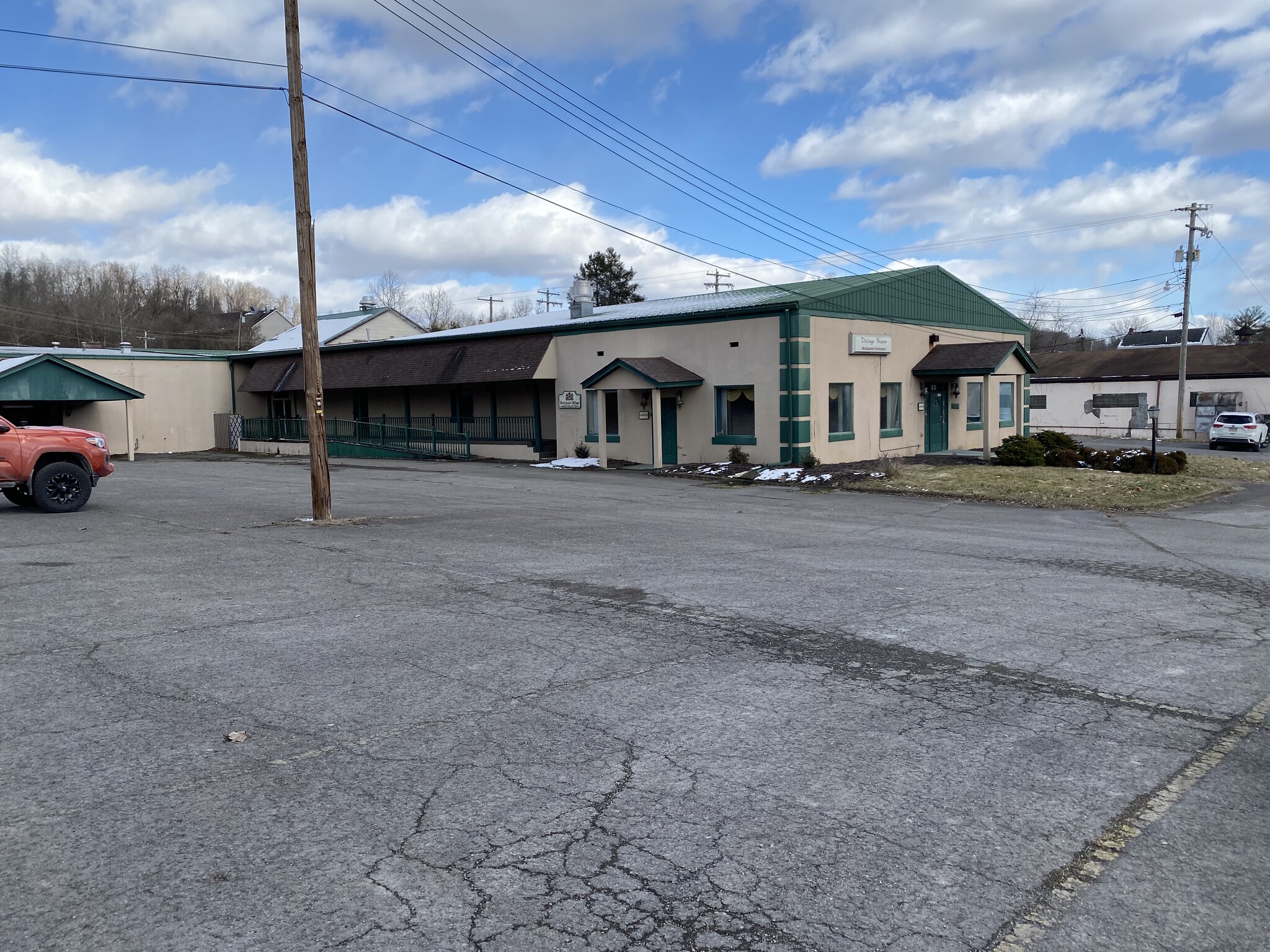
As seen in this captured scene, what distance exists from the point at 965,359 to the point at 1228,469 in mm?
7885

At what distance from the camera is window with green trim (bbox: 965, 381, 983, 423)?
1309 inches

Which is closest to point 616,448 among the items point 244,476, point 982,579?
point 244,476

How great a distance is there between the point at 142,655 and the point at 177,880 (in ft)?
12.5

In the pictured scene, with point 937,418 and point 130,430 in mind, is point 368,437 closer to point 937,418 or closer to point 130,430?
point 130,430

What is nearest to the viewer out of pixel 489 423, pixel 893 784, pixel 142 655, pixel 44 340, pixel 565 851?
pixel 565 851

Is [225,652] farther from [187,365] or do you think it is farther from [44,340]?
[44,340]

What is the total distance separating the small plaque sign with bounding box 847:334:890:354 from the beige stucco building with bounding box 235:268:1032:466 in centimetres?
4

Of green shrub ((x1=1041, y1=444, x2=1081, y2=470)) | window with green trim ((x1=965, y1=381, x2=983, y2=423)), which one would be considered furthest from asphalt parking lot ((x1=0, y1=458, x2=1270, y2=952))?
window with green trim ((x1=965, y1=381, x2=983, y2=423))

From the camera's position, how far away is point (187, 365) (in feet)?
134

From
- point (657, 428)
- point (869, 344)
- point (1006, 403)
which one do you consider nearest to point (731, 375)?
point (657, 428)

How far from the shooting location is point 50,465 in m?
16.0

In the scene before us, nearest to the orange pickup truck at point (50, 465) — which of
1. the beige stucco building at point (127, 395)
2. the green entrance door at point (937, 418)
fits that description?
the beige stucco building at point (127, 395)

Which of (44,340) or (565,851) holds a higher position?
(44,340)

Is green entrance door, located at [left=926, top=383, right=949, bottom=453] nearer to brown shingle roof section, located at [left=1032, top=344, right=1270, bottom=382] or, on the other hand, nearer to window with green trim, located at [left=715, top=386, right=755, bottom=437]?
window with green trim, located at [left=715, top=386, right=755, bottom=437]
